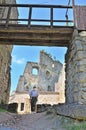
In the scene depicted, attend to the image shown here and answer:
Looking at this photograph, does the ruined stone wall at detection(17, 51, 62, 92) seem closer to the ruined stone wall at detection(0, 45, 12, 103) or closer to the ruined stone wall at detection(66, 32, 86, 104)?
the ruined stone wall at detection(0, 45, 12, 103)

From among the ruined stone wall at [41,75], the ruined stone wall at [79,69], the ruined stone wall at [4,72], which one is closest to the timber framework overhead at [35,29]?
the ruined stone wall at [79,69]

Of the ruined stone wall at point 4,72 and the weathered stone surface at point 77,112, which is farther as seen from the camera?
the ruined stone wall at point 4,72

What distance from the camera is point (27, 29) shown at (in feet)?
27.4

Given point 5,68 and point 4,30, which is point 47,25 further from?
point 5,68

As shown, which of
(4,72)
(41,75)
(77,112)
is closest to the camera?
(77,112)

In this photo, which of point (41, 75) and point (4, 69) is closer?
point (4, 69)

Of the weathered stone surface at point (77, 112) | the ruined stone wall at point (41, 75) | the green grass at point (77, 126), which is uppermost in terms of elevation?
the ruined stone wall at point (41, 75)

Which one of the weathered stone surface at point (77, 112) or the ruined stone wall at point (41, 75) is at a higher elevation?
the ruined stone wall at point (41, 75)

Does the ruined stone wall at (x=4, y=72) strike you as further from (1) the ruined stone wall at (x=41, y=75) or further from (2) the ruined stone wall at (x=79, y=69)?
(1) the ruined stone wall at (x=41, y=75)

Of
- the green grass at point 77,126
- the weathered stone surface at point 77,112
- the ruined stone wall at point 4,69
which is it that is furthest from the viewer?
the ruined stone wall at point 4,69

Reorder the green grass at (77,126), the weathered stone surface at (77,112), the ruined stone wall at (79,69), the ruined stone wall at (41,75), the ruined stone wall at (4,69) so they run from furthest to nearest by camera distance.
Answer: the ruined stone wall at (41,75), the ruined stone wall at (4,69), the ruined stone wall at (79,69), the weathered stone surface at (77,112), the green grass at (77,126)

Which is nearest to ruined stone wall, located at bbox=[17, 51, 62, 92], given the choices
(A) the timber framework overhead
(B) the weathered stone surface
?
(A) the timber framework overhead

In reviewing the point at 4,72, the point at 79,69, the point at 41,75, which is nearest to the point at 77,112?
the point at 79,69

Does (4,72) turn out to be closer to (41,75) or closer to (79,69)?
(79,69)
